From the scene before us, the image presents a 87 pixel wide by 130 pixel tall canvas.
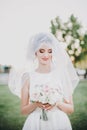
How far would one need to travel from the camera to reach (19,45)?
2275mm

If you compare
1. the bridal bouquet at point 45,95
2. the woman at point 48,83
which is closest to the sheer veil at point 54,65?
the woman at point 48,83

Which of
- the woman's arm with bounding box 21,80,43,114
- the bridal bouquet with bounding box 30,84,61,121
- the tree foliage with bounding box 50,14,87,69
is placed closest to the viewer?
the bridal bouquet with bounding box 30,84,61,121

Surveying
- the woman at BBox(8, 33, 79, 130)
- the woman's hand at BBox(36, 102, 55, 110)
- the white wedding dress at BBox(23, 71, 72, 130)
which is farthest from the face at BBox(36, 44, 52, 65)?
the woman's hand at BBox(36, 102, 55, 110)

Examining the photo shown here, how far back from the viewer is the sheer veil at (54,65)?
2.18 meters

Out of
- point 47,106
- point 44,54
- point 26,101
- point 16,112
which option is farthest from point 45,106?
point 44,54

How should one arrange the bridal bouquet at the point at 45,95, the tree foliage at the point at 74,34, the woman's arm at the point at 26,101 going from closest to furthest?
the bridal bouquet at the point at 45,95, the woman's arm at the point at 26,101, the tree foliage at the point at 74,34

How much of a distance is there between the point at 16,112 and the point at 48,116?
0.84 feet

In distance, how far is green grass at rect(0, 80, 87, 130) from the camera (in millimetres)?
2230

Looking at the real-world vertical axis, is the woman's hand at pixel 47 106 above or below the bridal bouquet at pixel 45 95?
below

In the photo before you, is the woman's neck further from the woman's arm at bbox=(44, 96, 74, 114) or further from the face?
the woman's arm at bbox=(44, 96, 74, 114)

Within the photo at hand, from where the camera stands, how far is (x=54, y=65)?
86.6 inches

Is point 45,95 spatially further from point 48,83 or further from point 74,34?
point 74,34

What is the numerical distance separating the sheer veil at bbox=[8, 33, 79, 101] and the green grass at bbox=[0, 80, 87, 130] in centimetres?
6

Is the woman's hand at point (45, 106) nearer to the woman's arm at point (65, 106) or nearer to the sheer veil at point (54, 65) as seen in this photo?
the woman's arm at point (65, 106)
